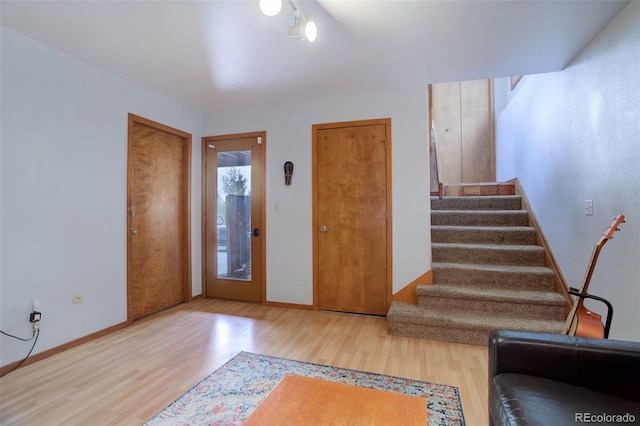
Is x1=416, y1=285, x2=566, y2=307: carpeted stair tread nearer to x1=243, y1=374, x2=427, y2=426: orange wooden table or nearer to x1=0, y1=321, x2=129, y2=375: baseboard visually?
x1=243, y1=374, x2=427, y2=426: orange wooden table

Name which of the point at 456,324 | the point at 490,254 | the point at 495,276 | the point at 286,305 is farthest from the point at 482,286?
the point at 286,305

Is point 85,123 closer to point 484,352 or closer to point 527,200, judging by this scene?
point 484,352

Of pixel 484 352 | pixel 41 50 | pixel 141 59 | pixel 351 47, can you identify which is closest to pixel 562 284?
pixel 484 352

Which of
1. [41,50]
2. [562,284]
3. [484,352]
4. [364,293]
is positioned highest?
[41,50]

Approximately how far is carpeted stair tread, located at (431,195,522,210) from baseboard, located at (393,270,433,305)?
141 centimetres

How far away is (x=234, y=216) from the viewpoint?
12.8 ft

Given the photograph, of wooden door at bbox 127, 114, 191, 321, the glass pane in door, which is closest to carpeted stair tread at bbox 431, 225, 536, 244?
the glass pane in door

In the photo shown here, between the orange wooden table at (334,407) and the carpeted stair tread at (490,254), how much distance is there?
2403 millimetres

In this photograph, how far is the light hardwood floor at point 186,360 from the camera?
1.77m

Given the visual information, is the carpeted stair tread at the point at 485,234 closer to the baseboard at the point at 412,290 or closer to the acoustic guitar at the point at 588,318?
the baseboard at the point at 412,290

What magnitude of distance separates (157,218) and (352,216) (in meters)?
2.24

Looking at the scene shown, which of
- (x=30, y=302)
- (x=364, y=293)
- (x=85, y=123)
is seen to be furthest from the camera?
(x=364, y=293)

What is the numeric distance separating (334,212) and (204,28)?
213cm

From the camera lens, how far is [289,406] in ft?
3.97
